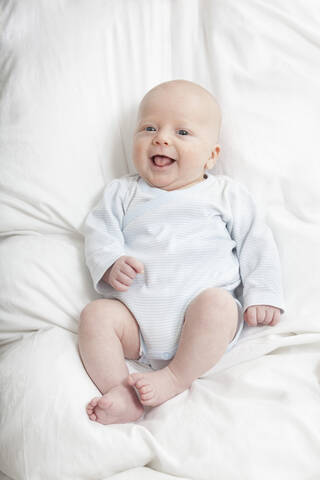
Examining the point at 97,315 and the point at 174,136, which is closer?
the point at 97,315

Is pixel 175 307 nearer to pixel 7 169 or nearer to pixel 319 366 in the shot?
pixel 319 366

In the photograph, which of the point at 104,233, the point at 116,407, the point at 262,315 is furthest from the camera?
the point at 104,233

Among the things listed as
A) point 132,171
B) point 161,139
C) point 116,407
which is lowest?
point 116,407

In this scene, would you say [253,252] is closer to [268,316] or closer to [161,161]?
[268,316]

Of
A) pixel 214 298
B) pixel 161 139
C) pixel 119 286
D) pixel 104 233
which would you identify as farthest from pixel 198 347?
pixel 161 139

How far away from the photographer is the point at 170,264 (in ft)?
3.92

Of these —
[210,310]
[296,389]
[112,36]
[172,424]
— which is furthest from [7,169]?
[296,389]

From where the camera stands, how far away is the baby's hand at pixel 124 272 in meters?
1.17

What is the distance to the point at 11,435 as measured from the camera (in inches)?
40.7

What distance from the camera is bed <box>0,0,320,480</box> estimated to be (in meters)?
0.99

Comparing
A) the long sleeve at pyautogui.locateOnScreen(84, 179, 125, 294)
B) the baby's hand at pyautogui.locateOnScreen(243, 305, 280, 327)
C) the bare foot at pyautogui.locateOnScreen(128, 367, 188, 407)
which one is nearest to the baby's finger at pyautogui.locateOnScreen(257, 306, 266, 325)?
the baby's hand at pyautogui.locateOnScreen(243, 305, 280, 327)

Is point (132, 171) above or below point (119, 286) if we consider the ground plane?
above

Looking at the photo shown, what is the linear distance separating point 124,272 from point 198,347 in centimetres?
21

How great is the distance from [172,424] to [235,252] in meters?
0.42
